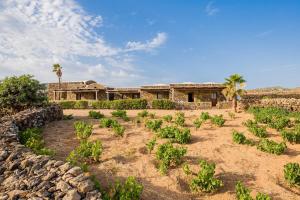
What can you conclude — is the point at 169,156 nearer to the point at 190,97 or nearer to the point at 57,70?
the point at 190,97

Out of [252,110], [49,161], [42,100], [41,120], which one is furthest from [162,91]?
[49,161]

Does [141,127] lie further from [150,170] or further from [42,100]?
[42,100]

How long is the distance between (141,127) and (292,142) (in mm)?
8187

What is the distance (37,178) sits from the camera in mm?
6578

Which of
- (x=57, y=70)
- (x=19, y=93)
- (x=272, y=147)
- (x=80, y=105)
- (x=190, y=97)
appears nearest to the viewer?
(x=272, y=147)

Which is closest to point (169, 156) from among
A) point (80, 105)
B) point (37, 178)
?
point (37, 178)

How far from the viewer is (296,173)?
925cm

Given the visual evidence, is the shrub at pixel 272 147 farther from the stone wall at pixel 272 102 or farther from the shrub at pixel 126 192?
the stone wall at pixel 272 102

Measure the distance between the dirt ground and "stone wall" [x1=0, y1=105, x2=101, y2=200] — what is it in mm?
1334

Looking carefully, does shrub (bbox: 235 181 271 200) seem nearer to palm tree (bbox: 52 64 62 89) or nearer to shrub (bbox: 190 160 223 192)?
shrub (bbox: 190 160 223 192)

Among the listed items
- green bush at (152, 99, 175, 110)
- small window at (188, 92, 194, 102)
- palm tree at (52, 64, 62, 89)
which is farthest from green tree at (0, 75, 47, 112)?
palm tree at (52, 64, 62, 89)

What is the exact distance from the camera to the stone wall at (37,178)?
19.8 ft

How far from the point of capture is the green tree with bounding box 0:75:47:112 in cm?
1599

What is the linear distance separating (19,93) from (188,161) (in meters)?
11.7
